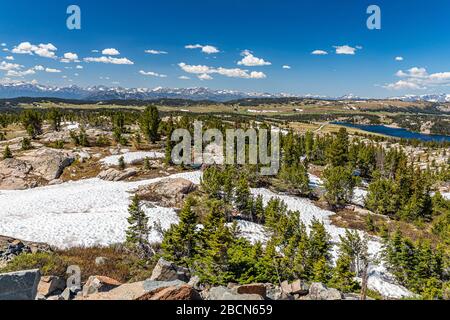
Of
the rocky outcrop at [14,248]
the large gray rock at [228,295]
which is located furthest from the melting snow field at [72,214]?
the large gray rock at [228,295]

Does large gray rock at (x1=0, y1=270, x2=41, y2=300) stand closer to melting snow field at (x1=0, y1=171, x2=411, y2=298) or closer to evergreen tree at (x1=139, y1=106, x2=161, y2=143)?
melting snow field at (x1=0, y1=171, x2=411, y2=298)

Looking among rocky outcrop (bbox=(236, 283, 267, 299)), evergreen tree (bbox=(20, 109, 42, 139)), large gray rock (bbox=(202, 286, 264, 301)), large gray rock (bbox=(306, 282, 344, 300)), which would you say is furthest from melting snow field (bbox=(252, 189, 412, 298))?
evergreen tree (bbox=(20, 109, 42, 139))

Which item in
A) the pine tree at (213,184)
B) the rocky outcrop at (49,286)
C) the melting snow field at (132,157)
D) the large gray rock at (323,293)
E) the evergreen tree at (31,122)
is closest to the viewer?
the large gray rock at (323,293)

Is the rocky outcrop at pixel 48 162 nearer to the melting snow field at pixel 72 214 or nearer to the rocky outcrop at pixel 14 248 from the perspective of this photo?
the melting snow field at pixel 72 214

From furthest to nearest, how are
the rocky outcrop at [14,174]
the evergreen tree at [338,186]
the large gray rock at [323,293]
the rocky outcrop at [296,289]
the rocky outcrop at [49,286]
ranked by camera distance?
the evergreen tree at [338,186] → the rocky outcrop at [14,174] → the rocky outcrop at [296,289] → the rocky outcrop at [49,286] → the large gray rock at [323,293]
